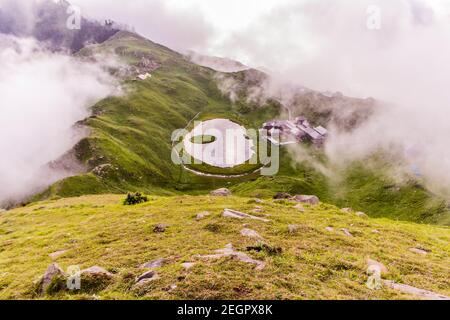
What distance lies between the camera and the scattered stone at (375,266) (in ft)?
80.4

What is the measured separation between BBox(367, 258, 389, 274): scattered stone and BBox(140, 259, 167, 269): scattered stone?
42.0ft

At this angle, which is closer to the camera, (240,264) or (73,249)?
(240,264)

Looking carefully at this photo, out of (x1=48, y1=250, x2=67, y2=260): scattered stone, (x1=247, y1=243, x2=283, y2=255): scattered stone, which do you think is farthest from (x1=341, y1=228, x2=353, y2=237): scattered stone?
(x1=48, y1=250, x2=67, y2=260): scattered stone

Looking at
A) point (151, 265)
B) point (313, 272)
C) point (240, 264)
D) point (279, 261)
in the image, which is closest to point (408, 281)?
point (313, 272)

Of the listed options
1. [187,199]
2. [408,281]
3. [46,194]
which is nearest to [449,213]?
[187,199]

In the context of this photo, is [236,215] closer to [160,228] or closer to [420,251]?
[160,228]

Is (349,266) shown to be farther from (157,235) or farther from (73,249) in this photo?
(73,249)

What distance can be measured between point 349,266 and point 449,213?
6486 inches

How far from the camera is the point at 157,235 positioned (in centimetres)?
3384

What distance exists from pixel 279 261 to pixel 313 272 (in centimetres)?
212

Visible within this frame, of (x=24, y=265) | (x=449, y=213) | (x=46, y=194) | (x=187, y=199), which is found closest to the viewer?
(x=24, y=265)

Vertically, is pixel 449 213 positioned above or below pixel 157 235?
below

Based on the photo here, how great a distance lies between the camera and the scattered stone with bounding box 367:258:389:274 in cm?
2450

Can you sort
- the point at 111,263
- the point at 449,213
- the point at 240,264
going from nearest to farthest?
the point at 240,264
the point at 111,263
the point at 449,213
